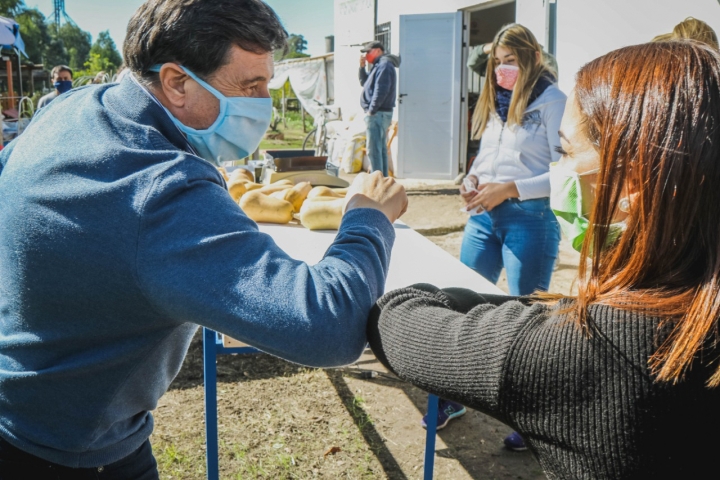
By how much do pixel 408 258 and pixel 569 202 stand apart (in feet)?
3.79

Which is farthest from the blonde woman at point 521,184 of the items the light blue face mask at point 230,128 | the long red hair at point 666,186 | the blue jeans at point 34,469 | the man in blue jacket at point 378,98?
the man in blue jacket at point 378,98

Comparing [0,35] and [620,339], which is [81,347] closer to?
[620,339]

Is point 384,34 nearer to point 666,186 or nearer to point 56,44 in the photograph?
point 666,186

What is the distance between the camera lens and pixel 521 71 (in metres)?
3.01

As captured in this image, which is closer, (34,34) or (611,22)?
(611,22)

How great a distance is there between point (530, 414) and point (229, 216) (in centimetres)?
58

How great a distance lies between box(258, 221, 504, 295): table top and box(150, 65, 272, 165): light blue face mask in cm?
86

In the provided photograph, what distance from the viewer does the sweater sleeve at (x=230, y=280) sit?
1.02m

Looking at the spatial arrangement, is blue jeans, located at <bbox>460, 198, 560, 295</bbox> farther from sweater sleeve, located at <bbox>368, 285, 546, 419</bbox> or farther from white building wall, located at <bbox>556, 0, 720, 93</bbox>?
white building wall, located at <bbox>556, 0, 720, 93</bbox>

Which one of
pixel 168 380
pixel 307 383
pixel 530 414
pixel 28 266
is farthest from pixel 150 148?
pixel 307 383

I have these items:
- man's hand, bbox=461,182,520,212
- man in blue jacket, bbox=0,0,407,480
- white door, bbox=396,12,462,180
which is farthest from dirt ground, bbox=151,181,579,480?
white door, bbox=396,12,462,180

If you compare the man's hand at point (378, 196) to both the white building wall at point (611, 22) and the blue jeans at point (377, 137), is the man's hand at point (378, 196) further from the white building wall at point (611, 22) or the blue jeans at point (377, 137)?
the blue jeans at point (377, 137)

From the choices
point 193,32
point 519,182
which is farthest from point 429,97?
point 193,32

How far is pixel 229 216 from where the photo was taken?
108 cm
